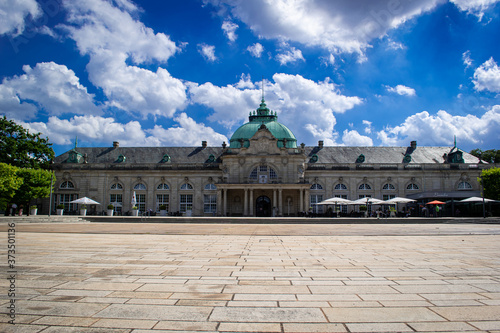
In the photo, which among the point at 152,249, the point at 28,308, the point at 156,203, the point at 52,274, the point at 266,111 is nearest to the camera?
the point at 28,308

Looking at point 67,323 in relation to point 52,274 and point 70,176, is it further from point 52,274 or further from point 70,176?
point 70,176

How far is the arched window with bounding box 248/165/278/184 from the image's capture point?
5181cm

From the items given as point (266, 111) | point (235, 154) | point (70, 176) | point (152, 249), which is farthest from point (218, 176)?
point (152, 249)

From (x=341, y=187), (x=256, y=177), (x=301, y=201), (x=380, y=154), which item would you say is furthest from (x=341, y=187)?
(x=256, y=177)

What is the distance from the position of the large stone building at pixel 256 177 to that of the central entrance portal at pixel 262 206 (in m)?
0.14

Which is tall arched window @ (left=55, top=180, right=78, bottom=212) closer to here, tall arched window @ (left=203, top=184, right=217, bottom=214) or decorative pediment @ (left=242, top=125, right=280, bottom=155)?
tall arched window @ (left=203, top=184, right=217, bottom=214)

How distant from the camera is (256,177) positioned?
5203cm

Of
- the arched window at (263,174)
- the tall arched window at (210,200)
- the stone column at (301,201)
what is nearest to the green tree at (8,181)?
the tall arched window at (210,200)

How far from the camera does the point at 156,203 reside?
176 ft

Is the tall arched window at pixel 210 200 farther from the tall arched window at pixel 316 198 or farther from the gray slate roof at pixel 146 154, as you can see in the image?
the tall arched window at pixel 316 198

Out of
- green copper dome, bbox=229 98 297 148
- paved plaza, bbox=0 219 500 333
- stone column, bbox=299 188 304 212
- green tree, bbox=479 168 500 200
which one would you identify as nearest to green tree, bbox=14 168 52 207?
green copper dome, bbox=229 98 297 148

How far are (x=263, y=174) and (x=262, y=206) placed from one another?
458cm

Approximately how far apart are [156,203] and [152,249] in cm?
4454

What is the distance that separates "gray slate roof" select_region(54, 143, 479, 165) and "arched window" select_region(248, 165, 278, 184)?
295 inches
